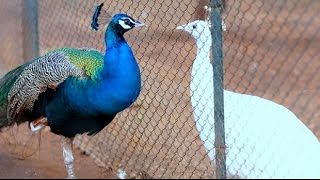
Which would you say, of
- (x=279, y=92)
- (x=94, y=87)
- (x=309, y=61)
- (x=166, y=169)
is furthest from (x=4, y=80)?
(x=309, y=61)

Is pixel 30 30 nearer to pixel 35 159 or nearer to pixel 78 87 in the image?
pixel 35 159

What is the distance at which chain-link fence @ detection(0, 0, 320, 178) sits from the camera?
4664mm

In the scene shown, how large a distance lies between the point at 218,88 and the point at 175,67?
208cm

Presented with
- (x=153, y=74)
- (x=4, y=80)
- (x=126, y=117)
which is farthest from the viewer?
(x=153, y=74)

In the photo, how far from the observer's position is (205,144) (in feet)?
13.4

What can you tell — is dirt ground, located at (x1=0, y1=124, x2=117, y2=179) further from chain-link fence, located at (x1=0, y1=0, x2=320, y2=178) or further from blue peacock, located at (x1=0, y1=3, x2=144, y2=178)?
blue peacock, located at (x1=0, y1=3, x2=144, y2=178)

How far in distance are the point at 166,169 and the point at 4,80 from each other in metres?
1.15

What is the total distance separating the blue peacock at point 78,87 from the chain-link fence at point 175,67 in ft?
1.98

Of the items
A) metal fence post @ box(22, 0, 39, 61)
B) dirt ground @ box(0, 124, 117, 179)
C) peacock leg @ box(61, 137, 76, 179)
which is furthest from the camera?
metal fence post @ box(22, 0, 39, 61)

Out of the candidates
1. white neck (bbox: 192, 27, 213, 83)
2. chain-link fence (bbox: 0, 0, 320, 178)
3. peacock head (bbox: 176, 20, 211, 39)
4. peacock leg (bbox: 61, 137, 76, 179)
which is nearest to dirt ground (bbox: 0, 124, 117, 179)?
chain-link fence (bbox: 0, 0, 320, 178)

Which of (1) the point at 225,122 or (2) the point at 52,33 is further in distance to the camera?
(2) the point at 52,33

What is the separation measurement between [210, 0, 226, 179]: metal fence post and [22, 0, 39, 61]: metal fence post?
2435 millimetres

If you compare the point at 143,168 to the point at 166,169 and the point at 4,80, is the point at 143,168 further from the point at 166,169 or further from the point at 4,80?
the point at 4,80

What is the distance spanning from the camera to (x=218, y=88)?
381 centimetres
